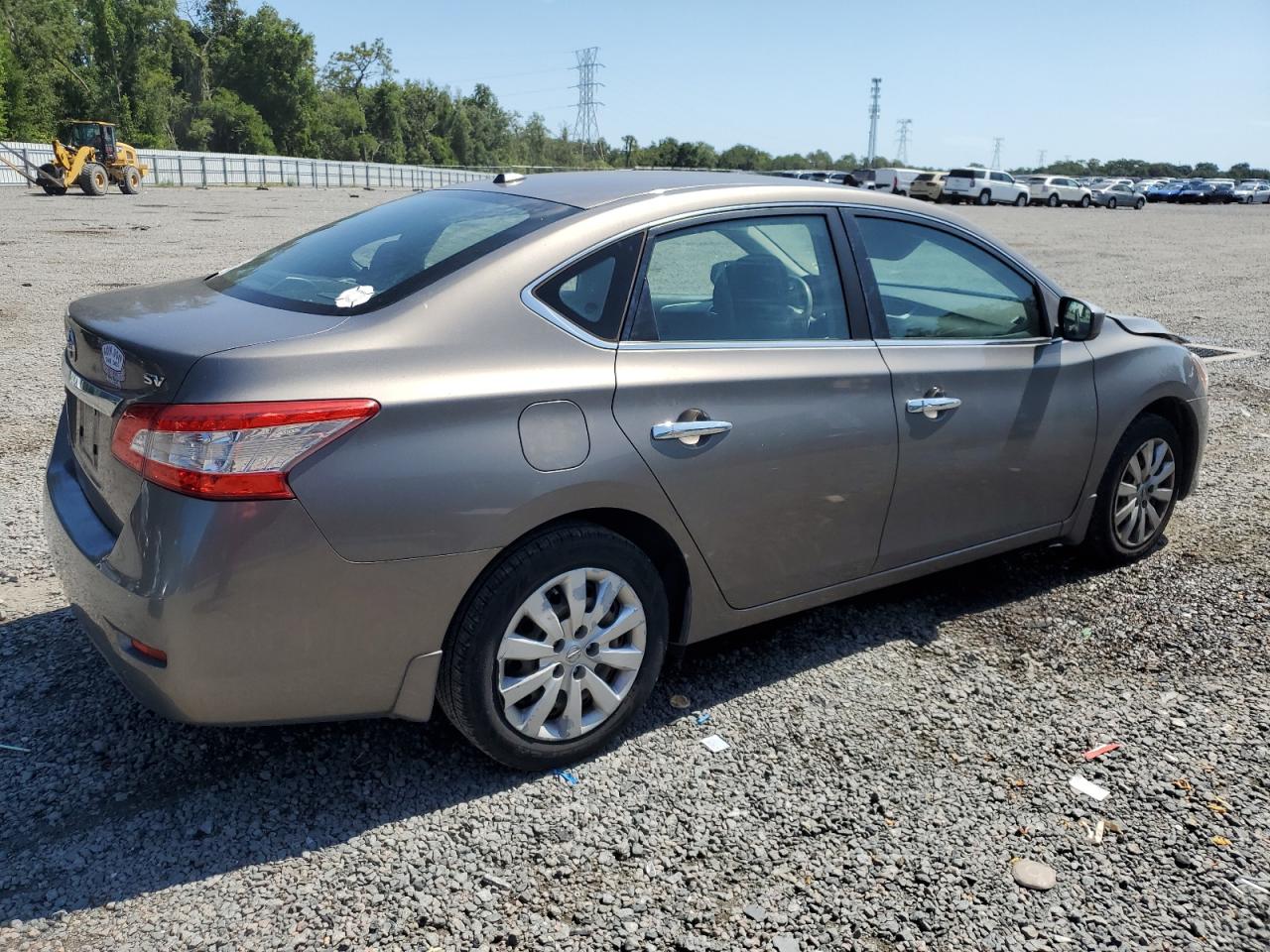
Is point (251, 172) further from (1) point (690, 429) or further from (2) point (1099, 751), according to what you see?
(2) point (1099, 751)

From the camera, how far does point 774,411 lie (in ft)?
11.2

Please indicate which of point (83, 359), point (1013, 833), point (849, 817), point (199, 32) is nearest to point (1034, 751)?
point (1013, 833)

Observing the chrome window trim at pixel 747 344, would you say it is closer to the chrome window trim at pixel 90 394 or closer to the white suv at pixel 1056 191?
the chrome window trim at pixel 90 394

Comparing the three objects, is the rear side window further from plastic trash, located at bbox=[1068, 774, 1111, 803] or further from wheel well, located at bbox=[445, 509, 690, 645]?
plastic trash, located at bbox=[1068, 774, 1111, 803]

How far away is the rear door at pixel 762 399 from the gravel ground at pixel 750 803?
1.85 ft

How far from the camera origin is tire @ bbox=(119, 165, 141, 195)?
36109 mm

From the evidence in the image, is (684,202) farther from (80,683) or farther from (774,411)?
(80,683)

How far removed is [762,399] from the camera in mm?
3381

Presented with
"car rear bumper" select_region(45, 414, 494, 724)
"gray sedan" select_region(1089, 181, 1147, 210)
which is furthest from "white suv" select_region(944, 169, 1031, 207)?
"car rear bumper" select_region(45, 414, 494, 724)

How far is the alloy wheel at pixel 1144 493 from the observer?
4.78 meters

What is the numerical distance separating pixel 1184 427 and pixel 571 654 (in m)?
3.44

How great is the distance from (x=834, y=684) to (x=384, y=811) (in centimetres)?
164

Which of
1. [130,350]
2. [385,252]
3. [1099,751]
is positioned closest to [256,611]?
[130,350]

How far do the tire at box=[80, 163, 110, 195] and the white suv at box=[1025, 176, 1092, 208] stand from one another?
43626 millimetres
